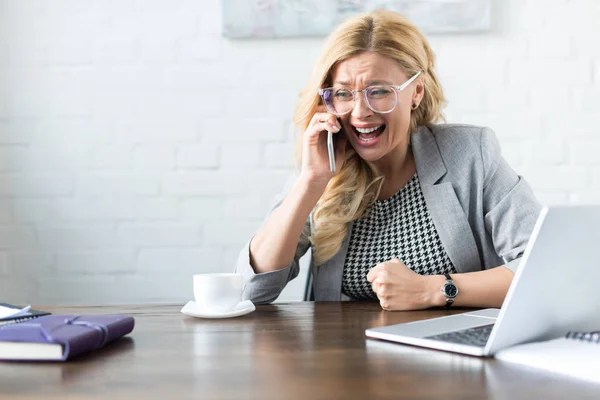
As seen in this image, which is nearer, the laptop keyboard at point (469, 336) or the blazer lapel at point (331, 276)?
the laptop keyboard at point (469, 336)

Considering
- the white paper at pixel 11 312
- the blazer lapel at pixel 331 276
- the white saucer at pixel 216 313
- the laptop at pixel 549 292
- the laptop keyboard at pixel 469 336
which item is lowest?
the blazer lapel at pixel 331 276

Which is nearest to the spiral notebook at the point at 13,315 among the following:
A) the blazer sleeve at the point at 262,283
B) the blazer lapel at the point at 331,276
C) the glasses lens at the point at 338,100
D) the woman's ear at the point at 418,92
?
the blazer sleeve at the point at 262,283

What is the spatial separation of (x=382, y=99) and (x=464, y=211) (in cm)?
34

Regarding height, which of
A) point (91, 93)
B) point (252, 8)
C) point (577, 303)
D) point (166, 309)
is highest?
point (252, 8)

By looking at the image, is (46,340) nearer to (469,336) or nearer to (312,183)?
(469,336)

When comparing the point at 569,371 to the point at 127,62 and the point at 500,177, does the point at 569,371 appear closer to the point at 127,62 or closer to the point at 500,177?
the point at 500,177

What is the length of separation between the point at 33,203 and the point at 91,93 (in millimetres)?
423

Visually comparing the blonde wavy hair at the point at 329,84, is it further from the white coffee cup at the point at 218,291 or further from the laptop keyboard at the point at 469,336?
the laptop keyboard at the point at 469,336

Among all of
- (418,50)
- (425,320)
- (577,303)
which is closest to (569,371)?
(577,303)

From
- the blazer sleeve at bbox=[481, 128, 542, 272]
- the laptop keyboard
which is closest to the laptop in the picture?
the laptop keyboard

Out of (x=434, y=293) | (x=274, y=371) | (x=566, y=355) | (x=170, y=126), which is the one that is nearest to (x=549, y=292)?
(x=566, y=355)

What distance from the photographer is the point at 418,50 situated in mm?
1737

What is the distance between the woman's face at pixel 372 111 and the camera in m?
1.65

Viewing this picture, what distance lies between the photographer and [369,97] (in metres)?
1.65
